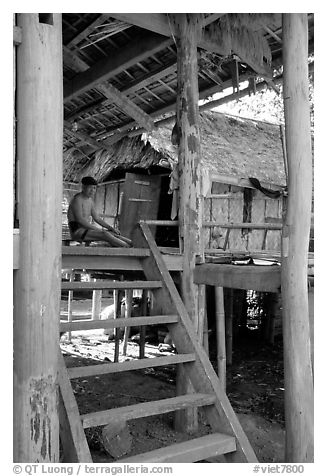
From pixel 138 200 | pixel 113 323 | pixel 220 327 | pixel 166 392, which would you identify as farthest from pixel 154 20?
pixel 166 392

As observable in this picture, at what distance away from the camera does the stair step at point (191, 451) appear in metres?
3.05

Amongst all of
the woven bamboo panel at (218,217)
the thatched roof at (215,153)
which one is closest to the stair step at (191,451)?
the thatched roof at (215,153)

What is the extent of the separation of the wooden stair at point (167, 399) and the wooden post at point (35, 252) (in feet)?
0.56

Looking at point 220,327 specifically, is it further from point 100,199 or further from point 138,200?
point 100,199

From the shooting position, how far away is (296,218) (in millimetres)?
3783

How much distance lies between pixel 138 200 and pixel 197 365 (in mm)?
5665

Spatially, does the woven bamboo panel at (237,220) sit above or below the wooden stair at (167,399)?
above

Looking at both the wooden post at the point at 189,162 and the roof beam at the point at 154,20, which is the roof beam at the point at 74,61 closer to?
the roof beam at the point at 154,20

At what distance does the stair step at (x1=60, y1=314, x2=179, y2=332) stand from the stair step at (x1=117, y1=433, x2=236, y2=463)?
104 centimetres

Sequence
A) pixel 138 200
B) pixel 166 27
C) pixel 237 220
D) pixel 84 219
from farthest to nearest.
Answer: pixel 237 220, pixel 138 200, pixel 84 219, pixel 166 27

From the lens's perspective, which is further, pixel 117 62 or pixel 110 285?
pixel 117 62
